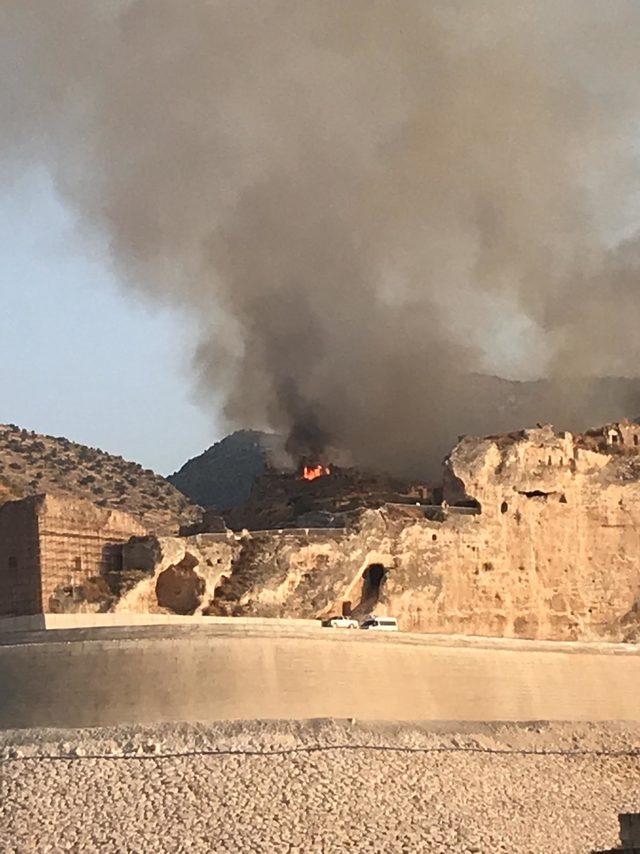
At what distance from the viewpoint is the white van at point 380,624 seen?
109 ft

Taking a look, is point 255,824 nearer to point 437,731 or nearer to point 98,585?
point 437,731

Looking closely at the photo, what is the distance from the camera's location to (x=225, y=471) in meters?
70.2

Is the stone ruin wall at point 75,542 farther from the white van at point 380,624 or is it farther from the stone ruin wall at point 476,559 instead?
the white van at point 380,624

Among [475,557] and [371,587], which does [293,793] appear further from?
[475,557]

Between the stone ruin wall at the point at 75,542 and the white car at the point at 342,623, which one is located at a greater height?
the stone ruin wall at the point at 75,542

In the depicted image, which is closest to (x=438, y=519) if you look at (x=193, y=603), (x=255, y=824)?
(x=193, y=603)

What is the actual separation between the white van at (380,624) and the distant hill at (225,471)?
30352mm

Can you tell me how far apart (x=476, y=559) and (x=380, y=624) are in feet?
13.5

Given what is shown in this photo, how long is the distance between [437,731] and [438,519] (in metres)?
7.02

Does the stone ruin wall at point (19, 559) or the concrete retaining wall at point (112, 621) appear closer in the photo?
the concrete retaining wall at point (112, 621)

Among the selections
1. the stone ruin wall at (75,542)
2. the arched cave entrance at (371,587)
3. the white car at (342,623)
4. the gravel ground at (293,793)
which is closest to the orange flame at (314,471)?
the arched cave entrance at (371,587)

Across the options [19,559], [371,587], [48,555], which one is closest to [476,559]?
[371,587]

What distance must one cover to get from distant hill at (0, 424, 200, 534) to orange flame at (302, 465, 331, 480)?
6.40 metres

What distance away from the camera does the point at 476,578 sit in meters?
37.7
